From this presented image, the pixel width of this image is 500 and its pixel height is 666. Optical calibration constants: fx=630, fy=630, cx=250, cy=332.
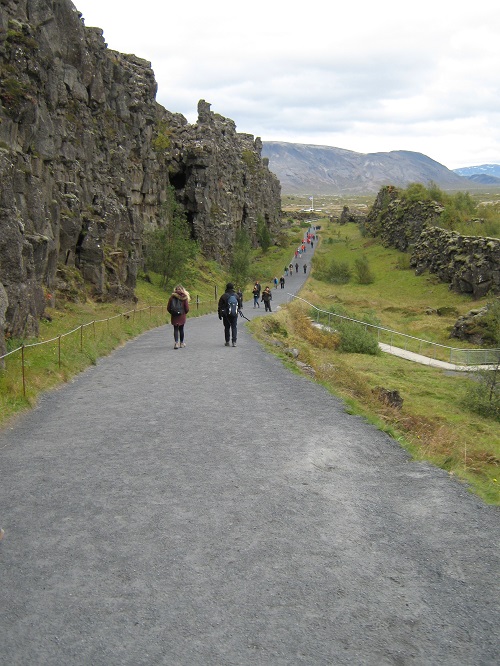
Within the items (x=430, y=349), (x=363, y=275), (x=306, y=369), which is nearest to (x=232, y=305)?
(x=306, y=369)

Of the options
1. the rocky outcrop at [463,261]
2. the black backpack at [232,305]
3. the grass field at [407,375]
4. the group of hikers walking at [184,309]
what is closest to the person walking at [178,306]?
the group of hikers walking at [184,309]

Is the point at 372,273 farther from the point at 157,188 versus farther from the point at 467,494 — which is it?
the point at 467,494

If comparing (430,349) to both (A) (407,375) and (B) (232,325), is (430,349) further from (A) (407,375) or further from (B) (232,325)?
(B) (232,325)

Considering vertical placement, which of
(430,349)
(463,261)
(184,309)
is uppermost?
(184,309)

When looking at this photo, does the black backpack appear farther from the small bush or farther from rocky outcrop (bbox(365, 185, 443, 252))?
rocky outcrop (bbox(365, 185, 443, 252))

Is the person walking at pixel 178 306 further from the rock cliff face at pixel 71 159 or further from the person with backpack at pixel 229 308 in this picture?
the rock cliff face at pixel 71 159

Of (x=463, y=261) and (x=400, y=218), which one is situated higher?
(x=400, y=218)

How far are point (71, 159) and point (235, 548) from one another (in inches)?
1194

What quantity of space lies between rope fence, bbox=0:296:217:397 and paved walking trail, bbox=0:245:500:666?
299cm

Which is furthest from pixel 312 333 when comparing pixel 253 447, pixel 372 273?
pixel 372 273

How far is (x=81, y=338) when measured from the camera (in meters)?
18.5

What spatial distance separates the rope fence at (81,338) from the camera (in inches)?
537

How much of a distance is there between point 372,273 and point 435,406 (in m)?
55.6

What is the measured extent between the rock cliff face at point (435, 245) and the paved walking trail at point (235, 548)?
49.8 m
